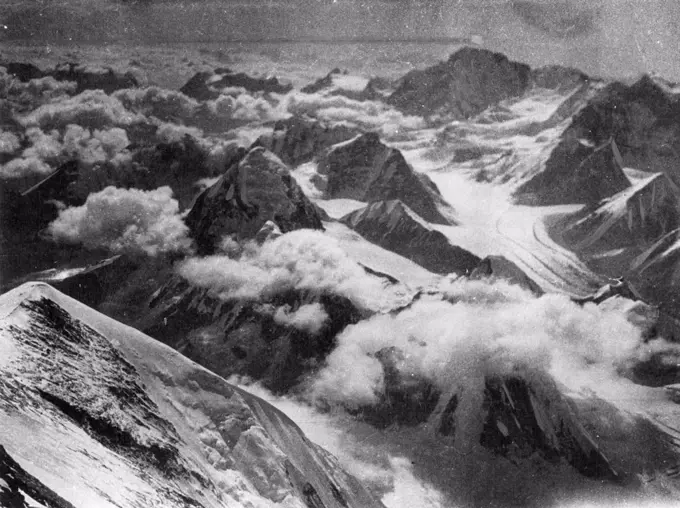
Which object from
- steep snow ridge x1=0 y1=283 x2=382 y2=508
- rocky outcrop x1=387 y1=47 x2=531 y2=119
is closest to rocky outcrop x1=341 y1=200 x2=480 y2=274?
rocky outcrop x1=387 y1=47 x2=531 y2=119

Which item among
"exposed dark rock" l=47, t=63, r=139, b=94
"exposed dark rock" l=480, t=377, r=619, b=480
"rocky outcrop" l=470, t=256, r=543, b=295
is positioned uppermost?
"exposed dark rock" l=47, t=63, r=139, b=94

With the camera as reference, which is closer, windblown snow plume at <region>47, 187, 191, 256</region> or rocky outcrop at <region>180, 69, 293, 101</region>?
windblown snow plume at <region>47, 187, 191, 256</region>

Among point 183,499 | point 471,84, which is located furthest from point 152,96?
point 183,499

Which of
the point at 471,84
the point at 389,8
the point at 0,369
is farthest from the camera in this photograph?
the point at 471,84

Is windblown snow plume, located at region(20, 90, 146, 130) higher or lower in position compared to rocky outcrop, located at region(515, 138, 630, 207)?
higher

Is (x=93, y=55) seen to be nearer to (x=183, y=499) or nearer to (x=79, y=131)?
(x=79, y=131)

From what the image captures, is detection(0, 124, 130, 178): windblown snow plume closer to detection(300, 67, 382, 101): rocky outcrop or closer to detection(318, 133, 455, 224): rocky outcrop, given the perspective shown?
detection(300, 67, 382, 101): rocky outcrop

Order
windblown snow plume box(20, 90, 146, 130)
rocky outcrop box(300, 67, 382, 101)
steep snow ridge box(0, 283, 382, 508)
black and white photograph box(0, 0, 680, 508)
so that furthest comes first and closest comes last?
rocky outcrop box(300, 67, 382, 101), windblown snow plume box(20, 90, 146, 130), black and white photograph box(0, 0, 680, 508), steep snow ridge box(0, 283, 382, 508)
